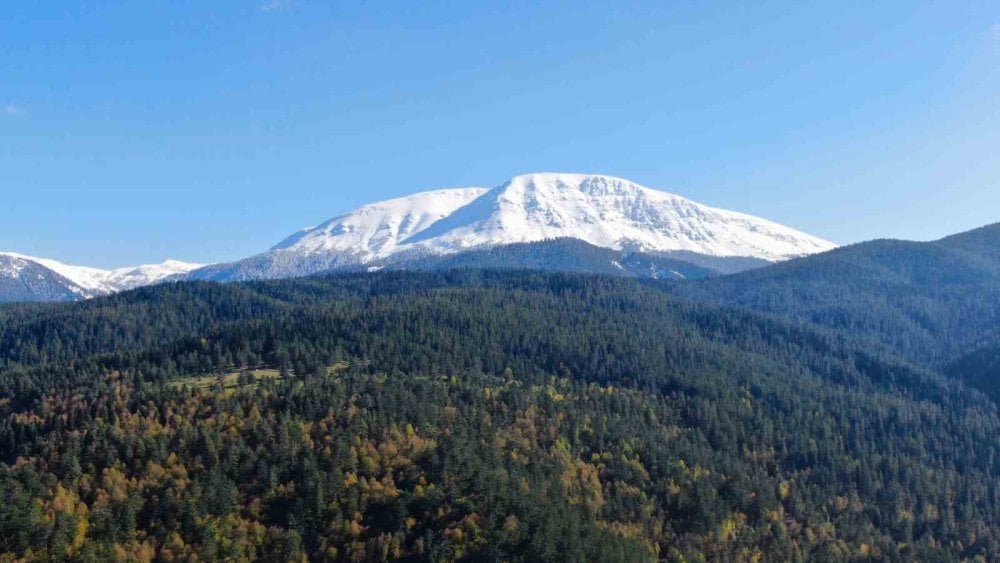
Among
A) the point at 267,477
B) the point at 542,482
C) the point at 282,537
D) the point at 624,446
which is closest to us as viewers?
the point at 282,537

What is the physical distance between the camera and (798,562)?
6732 inches

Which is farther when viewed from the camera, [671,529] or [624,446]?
[624,446]

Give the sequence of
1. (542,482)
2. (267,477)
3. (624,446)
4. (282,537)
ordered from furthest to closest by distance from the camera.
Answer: (624,446) < (542,482) < (267,477) < (282,537)

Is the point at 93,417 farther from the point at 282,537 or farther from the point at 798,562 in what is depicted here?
the point at 798,562

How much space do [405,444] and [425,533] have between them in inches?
1077

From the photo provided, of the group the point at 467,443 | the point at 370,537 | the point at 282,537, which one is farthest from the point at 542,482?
the point at 282,537

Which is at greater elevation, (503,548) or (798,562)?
(503,548)

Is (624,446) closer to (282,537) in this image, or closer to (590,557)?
(590,557)

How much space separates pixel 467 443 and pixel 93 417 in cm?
7059

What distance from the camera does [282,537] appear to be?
460 feet

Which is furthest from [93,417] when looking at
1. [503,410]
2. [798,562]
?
[798,562]

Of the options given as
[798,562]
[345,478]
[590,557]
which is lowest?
[798,562]

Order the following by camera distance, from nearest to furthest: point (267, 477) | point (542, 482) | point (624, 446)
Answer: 1. point (267, 477)
2. point (542, 482)
3. point (624, 446)

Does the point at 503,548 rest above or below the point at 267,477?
below
